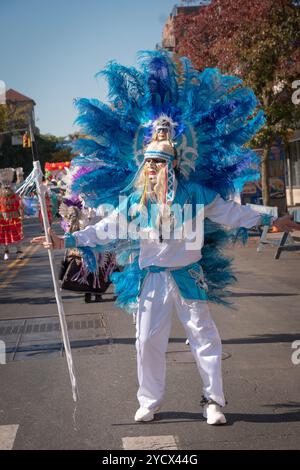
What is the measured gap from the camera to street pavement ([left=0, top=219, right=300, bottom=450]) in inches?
183

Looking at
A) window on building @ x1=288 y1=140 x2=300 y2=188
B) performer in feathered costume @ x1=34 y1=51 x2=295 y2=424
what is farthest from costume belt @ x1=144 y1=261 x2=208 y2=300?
window on building @ x1=288 y1=140 x2=300 y2=188

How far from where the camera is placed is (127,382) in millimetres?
6035

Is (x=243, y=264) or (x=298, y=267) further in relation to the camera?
(x=243, y=264)

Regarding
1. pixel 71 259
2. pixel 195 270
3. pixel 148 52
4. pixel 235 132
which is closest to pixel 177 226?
pixel 195 270

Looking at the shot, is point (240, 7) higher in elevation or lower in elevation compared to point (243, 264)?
higher

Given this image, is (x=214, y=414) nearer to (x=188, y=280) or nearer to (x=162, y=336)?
(x=162, y=336)

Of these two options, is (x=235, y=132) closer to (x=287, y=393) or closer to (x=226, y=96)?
(x=226, y=96)

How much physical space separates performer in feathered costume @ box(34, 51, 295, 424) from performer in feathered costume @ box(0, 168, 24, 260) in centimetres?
1281

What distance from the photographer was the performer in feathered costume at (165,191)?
500cm

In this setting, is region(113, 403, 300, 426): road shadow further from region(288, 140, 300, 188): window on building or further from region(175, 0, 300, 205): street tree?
region(288, 140, 300, 188): window on building

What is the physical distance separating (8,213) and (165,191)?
13800 millimetres
